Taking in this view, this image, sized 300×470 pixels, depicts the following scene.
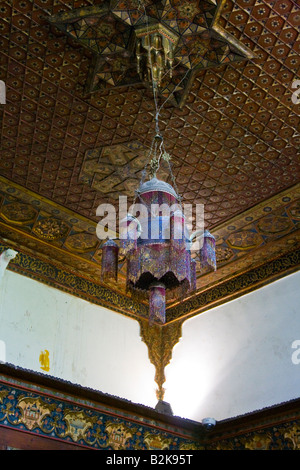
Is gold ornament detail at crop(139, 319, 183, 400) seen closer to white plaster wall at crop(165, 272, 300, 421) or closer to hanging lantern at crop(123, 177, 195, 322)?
white plaster wall at crop(165, 272, 300, 421)

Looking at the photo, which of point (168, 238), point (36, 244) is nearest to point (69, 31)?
point (168, 238)

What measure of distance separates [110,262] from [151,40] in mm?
1770

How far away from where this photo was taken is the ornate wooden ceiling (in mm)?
4238

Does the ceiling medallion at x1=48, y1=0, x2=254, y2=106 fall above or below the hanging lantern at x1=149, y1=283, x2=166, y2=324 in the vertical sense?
above


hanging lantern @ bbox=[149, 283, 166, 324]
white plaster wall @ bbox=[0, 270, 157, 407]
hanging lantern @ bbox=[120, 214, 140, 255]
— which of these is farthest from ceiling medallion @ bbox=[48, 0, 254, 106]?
white plaster wall @ bbox=[0, 270, 157, 407]

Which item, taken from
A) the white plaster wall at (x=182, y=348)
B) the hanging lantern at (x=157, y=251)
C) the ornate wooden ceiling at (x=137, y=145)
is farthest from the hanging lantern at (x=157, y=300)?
the white plaster wall at (x=182, y=348)

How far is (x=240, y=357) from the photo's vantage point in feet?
20.7

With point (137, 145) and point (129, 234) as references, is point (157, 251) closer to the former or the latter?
point (129, 234)

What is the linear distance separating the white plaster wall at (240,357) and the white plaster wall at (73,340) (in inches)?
19.5

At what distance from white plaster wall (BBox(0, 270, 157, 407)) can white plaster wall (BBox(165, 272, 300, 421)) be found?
0.50m

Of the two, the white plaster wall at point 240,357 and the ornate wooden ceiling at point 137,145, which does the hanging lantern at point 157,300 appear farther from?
the white plaster wall at point 240,357

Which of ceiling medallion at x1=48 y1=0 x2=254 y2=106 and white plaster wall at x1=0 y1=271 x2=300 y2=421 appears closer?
ceiling medallion at x1=48 y1=0 x2=254 y2=106

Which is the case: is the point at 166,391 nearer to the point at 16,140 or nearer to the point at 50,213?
the point at 50,213

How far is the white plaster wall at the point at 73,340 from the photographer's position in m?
5.92
